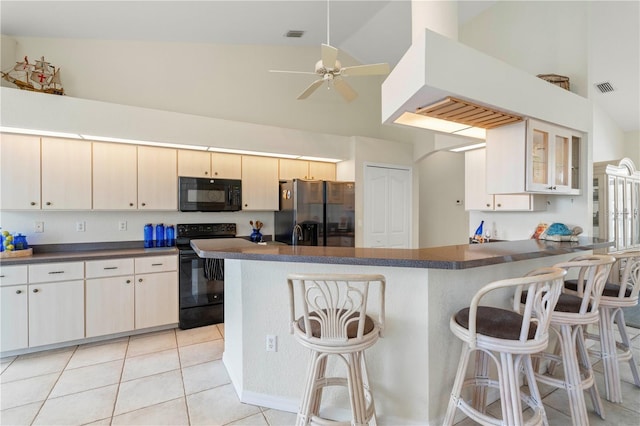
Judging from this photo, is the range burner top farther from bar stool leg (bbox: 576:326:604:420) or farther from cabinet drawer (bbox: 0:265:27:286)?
bar stool leg (bbox: 576:326:604:420)

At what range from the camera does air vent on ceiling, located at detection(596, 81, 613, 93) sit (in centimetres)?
474

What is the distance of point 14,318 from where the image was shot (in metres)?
2.72

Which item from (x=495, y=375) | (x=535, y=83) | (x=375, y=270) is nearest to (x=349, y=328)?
(x=375, y=270)

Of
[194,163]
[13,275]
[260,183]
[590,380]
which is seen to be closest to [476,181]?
[590,380]

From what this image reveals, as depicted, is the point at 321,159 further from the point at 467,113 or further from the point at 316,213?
the point at 467,113

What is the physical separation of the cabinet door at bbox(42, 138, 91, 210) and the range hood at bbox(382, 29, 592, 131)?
3.13 m

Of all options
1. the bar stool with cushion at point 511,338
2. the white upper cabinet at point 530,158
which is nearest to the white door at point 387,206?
the white upper cabinet at point 530,158

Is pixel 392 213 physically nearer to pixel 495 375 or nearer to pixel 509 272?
pixel 509 272

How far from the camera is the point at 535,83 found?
237 cm

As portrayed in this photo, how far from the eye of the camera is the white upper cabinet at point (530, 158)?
244 centimetres

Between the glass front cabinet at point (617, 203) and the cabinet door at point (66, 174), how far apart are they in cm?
656

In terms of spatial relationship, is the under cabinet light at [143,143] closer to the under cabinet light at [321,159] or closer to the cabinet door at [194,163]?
the cabinet door at [194,163]

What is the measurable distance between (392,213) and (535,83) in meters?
2.68

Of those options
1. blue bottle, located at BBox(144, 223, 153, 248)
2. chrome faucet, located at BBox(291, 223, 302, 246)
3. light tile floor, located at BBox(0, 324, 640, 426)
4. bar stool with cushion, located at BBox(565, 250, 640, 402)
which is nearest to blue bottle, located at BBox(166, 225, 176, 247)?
blue bottle, located at BBox(144, 223, 153, 248)
